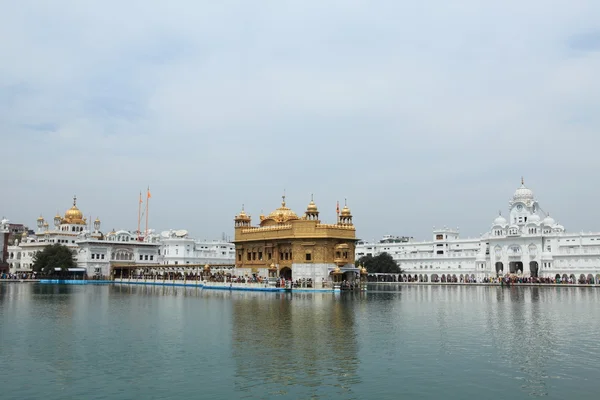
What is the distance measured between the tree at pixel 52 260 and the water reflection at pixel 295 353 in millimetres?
57945

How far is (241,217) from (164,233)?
143 ft

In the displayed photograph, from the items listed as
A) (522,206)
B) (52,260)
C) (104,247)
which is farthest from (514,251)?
(52,260)

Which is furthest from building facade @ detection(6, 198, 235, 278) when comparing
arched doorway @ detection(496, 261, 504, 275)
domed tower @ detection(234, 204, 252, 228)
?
arched doorway @ detection(496, 261, 504, 275)

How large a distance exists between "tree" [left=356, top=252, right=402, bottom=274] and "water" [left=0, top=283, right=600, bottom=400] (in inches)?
2363

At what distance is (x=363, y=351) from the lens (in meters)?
18.6

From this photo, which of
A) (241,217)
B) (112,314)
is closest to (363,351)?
(112,314)

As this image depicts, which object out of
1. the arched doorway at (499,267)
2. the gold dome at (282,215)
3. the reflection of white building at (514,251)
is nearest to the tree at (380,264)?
the reflection of white building at (514,251)

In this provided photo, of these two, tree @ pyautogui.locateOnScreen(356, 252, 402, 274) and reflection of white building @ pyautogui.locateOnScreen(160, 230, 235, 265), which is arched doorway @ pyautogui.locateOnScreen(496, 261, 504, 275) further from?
reflection of white building @ pyautogui.locateOnScreen(160, 230, 235, 265)

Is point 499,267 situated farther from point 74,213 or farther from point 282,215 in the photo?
point 74,213

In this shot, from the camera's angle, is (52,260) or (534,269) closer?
(52,260)

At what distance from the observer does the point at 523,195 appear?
302 feet

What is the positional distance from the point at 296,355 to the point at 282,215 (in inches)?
1756

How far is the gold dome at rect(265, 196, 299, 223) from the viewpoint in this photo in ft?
202

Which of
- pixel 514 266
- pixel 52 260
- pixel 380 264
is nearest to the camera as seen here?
pixel 52 260
